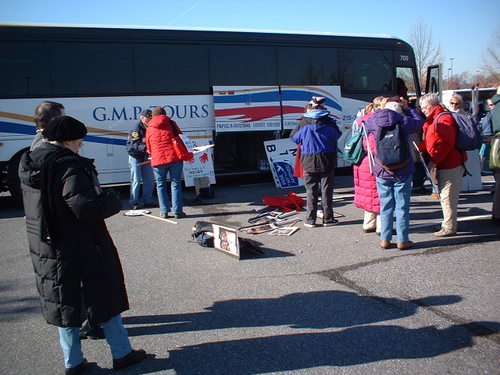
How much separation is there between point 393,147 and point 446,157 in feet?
3.95

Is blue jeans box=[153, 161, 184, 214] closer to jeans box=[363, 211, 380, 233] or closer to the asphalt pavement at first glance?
the asphalt pavement

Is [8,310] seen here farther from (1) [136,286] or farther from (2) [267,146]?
(2) [267,146]

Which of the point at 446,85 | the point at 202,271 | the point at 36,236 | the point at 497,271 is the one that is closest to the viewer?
the point at 36,236

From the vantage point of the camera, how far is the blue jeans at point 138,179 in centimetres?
855

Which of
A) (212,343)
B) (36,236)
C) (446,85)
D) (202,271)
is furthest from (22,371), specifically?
(446,85)

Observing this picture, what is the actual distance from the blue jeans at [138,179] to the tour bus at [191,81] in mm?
1216

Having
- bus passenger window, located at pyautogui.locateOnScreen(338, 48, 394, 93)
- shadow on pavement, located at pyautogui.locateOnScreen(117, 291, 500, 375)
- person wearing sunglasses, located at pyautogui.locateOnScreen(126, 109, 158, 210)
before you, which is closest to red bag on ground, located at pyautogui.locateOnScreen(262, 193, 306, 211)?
person wearing sunglasses, located at pyautogui.locateOnScreen(126, 109, 158, 210)

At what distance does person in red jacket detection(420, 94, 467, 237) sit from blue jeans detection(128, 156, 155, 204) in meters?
5.24

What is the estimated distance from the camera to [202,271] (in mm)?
5000

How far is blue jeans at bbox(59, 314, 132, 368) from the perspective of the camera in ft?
9.55

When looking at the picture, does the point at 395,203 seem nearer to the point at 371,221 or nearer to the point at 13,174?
the point at 371,221

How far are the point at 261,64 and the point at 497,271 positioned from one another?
773 centimetres

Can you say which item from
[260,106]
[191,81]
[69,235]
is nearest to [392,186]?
[69,235]

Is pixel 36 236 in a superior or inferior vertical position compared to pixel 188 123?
inferior
